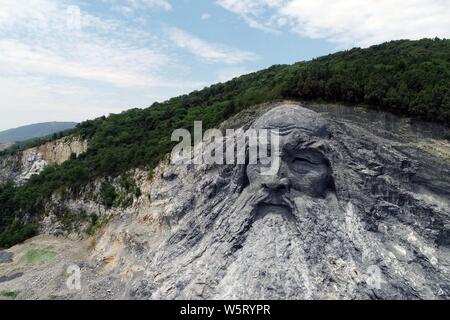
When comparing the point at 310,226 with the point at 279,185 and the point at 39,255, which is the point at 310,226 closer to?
the point at 279,185

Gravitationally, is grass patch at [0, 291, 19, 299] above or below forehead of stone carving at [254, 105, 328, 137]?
below

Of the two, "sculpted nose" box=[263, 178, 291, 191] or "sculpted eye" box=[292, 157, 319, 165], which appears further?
"sculpted eye" box=[292, 157, 319, 165]

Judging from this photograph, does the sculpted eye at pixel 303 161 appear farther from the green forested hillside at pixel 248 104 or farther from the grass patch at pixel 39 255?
the grass patch at pixel 39 255

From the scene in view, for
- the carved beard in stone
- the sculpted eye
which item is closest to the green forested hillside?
the carved beard in stone

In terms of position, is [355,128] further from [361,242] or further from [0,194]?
[0,194]

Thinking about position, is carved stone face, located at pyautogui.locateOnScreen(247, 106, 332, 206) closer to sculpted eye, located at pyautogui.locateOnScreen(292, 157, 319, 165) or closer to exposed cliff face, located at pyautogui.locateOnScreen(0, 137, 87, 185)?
sculpted eye, located at pyautogui.locateOnScreen(292, 157, 319, 165)

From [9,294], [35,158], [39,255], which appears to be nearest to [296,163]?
[9,294]
